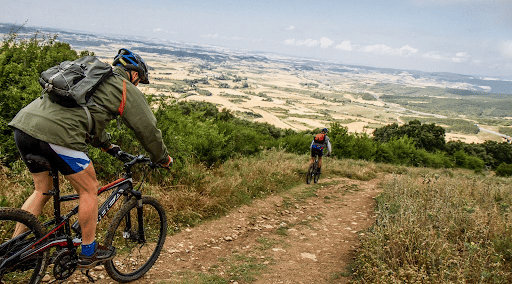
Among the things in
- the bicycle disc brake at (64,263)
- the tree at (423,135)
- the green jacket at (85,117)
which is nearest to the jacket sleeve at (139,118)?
the green jacket at (85,117)

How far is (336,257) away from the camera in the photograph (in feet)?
17.8

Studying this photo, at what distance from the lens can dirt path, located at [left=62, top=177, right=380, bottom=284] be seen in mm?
4484

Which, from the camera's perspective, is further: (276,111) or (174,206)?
(276,111)

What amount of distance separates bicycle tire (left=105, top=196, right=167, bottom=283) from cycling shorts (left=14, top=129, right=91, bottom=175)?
0.99 metres

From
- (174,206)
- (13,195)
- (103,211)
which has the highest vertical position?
(103,211)

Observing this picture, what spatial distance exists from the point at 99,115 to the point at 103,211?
1188 millimetres

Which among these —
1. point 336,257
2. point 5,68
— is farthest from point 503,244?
point 5,68

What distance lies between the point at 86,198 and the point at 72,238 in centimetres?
54

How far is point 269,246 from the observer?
18.6ft

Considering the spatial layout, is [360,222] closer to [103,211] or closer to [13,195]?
[103,211]

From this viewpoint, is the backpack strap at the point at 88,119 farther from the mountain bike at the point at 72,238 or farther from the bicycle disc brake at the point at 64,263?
the bicycle disc brake at the point at 64,263

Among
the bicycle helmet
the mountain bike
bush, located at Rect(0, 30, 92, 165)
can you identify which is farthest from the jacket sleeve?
bush, located at Rect(0, 30, 92, 165)

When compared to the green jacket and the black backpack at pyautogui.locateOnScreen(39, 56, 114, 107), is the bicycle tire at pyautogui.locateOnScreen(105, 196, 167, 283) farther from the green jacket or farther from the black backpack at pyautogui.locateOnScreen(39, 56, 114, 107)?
the black backpack at pyautogui.locateOnScreen(39, 56, 114, 107)

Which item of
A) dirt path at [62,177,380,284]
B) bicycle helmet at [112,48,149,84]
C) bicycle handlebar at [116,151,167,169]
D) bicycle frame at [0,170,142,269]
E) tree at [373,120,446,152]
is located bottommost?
tree at [373,120,446,152]
